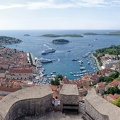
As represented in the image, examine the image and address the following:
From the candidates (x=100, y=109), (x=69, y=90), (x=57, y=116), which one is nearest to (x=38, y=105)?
(x=57, y=116)

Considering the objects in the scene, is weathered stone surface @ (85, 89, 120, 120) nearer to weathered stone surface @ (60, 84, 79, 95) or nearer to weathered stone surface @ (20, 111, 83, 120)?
weathered stone surface @ (20, 111, 83, 120)

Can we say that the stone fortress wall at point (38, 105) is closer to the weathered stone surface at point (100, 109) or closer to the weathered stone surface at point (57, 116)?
the weathered stone surface at point (100, 109)

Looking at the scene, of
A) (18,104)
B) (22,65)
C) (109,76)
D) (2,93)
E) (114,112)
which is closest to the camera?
(114,112)

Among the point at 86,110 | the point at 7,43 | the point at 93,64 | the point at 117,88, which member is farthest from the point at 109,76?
the point at 7,43

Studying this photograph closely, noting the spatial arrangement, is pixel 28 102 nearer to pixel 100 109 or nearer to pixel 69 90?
pixel 69 90

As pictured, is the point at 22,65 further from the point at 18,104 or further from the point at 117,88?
the point at 18,104

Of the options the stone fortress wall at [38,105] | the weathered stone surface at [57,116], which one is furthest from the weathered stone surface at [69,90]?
the weathered stone surface at [57,116]

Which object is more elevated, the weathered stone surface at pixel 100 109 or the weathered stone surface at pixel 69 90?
the weathered stone surface at pixel 69 90

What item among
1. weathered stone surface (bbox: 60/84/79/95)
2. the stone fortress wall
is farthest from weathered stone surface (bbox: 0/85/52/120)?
weathered stone surface (bbox: 60/84/79/95)
